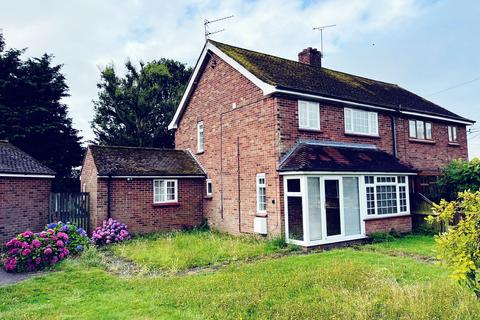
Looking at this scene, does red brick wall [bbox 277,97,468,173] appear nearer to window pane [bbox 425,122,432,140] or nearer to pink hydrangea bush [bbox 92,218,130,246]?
window pane [bbox 425,122,432,140]

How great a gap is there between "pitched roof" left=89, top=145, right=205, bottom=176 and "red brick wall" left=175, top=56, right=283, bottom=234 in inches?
36.7

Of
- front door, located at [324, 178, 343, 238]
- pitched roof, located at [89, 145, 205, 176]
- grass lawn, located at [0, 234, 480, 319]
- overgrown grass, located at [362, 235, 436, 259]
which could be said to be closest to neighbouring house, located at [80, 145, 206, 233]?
pitched roof, located at [89, 145, 205, 176]

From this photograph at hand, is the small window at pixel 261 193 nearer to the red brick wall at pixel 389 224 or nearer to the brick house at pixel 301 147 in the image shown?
the brick house at pixel 301 147

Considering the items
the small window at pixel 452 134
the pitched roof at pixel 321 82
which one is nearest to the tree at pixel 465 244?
the pitched roof at pixel 321 82

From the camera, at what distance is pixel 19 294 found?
7.39 meters

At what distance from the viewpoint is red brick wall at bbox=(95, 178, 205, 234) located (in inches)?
582

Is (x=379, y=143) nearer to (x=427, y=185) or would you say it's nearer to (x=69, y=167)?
(x=427, y=185)

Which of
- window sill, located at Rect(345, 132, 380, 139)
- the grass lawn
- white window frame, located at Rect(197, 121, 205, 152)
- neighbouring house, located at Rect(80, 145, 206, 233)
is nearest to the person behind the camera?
the grass lawn

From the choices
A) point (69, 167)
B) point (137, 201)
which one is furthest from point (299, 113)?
point (69, 167)

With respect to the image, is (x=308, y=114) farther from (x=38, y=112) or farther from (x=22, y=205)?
(x=38, y=112)

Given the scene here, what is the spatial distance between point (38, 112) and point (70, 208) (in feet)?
46.9

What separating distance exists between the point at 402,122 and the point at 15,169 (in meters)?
18.1

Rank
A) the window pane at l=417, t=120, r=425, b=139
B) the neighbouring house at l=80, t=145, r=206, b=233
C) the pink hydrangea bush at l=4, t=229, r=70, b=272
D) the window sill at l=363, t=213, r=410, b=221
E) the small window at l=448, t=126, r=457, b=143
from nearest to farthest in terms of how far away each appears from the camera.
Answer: the pink hydrangea bush at l=4, t=229, r=70, b=272 < the window sill at l=363, t=213, r=410, b=221 < the neighbouring house at l=80, t=145, r=206, b=233 < the window pane at l=417, t=120, r=425, b=139 < the small window at l=448, t=126, r=457, b=143

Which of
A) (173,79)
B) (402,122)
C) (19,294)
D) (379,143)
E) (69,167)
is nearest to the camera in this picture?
(19,294)
